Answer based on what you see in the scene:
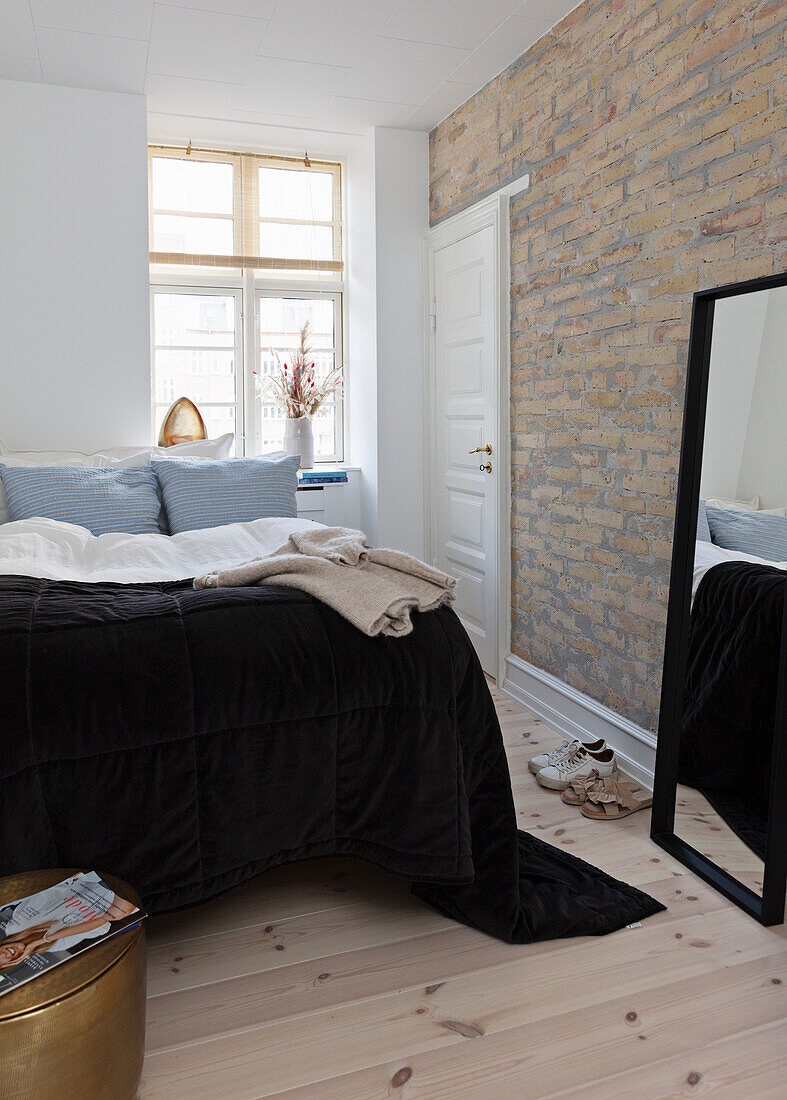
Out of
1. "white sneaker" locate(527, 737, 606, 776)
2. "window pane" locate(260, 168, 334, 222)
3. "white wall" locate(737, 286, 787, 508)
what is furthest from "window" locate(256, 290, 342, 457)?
"white wall" locate(737, 286, 787, 508)

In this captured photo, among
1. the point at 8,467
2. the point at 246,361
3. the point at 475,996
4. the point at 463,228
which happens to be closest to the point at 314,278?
the point at 246,361

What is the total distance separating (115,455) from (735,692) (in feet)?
8.92

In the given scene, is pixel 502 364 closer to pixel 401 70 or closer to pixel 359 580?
pixel 401 70

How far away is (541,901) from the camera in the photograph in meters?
2.04

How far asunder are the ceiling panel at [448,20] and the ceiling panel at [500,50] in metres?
0.05

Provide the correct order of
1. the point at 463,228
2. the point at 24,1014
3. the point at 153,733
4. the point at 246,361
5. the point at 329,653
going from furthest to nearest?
the point at 246,361 < the point at 463,228 < the point at 329,653 < the point at 153,733 < the point at 24,1014

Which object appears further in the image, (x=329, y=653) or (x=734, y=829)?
(x=734, y=829)

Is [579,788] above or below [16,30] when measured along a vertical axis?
below

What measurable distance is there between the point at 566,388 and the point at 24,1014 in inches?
104

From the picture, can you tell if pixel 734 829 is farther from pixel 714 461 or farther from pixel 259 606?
pixel 259 606

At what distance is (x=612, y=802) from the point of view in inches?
103

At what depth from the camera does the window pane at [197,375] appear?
15.2ft

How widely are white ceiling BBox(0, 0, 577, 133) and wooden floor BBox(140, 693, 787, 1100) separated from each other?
3.01 meters

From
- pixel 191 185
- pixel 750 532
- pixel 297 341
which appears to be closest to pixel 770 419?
pixel 750 532
